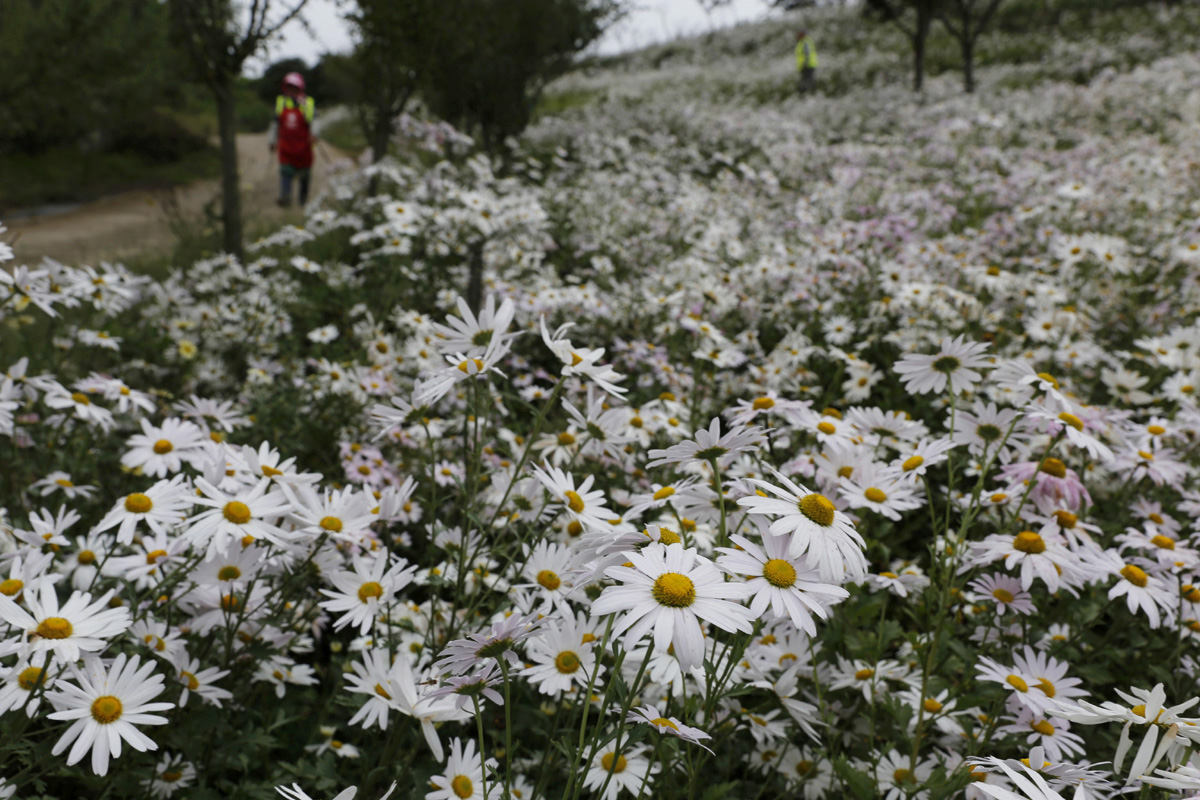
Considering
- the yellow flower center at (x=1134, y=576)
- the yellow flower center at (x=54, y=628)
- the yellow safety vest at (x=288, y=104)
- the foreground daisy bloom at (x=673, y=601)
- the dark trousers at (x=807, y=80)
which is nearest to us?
the foreground daisy bloom at (x=673, y=601)

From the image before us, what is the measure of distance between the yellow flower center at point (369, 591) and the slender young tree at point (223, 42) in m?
4.80

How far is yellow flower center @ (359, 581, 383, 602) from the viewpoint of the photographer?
153 centimetres

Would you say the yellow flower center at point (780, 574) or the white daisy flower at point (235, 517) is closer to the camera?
the yellow flower center at point (780, 574)

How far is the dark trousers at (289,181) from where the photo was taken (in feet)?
32.4

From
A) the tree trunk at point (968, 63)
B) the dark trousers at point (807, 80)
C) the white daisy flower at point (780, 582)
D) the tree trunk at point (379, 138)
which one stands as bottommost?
the white daisy flower at point (780, 582)

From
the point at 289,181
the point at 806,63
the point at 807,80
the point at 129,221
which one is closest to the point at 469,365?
the point at 289,181

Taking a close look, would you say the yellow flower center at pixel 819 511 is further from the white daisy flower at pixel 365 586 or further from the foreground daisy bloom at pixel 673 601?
the white daisy flower at pixel 365 586

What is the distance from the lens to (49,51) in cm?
1298

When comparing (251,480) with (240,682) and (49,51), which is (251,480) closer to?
(240,682)

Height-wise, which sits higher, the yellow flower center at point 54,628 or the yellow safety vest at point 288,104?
the yellow safety vest at point 288,104

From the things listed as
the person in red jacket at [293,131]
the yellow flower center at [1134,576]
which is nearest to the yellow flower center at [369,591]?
the yellow flower center at [1134,576]

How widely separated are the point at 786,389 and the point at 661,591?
2.46 m

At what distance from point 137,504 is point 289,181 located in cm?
969

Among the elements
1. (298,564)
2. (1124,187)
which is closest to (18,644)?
(298,564)
